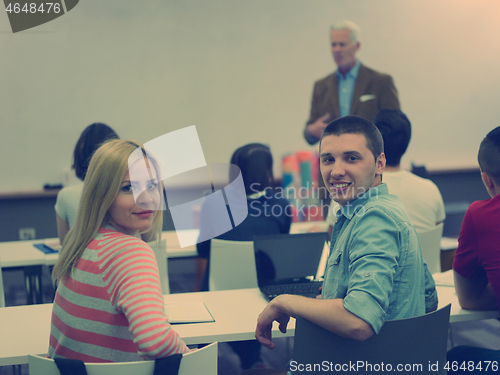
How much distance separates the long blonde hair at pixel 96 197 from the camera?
3.57ft

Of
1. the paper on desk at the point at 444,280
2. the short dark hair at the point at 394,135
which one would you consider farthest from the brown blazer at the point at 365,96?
the paper on desk at the point at 444,280

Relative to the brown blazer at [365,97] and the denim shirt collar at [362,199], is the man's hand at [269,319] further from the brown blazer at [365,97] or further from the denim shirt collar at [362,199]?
the brown blazer at [365,97]

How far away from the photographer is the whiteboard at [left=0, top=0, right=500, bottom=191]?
3.71 m

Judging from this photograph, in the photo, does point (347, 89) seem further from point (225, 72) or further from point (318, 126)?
point (225, 72)

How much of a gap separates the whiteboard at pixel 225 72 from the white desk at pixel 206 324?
244 cm

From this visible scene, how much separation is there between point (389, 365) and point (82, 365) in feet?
2.13

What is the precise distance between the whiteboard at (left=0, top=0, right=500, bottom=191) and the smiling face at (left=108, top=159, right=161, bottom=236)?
287 centimetres

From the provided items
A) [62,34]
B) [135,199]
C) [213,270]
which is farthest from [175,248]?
[62,34]

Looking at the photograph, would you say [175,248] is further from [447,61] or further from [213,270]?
[447,61]

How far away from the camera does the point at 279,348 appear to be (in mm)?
2725

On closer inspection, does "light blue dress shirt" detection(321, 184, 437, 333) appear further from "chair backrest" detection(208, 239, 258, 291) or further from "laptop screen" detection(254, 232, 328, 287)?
"chair backrest" detection(208, 239, 258, 291)

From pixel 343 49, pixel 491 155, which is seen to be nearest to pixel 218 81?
pixel 343 49

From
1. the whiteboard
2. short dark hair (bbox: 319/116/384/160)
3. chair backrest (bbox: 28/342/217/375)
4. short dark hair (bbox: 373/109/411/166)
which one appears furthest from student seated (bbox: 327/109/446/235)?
the whiteboard

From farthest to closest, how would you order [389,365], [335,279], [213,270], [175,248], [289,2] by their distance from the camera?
[289,2] < [175,248] < [213,270] < [335,279] < [389,365]
